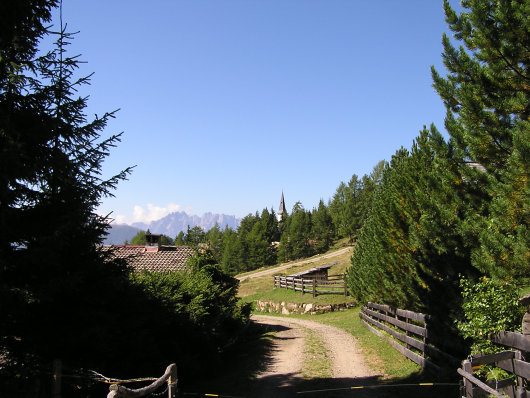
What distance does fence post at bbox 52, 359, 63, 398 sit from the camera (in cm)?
548

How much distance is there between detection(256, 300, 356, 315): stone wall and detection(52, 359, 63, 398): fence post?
2257cm

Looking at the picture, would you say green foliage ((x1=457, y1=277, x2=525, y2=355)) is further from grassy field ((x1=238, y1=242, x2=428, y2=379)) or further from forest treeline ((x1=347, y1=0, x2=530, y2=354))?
grassy field ((x1=238, y1=242, x2=428, y2=379))

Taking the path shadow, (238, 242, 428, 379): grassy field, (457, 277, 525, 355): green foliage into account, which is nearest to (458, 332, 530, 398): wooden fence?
(457, 277, 525, 355): green foliage

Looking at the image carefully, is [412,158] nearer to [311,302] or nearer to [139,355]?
[139,355]

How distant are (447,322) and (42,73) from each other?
10.0m

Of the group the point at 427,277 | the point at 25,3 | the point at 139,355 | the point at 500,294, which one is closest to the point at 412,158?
the point at 427,277

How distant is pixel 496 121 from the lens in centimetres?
699

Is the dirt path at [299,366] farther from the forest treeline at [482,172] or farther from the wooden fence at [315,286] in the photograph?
Answer: the wooden fence at [315,286]

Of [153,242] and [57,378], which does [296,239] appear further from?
[57,378]

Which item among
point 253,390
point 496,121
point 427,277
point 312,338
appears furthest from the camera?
point 312,338

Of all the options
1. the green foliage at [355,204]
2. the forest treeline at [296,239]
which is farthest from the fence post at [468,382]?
the forest treeline at [296,239]

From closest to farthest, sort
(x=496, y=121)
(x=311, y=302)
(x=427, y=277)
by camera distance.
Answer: (x=496, y=121), (x=427, y=277), (x=311, y=302)

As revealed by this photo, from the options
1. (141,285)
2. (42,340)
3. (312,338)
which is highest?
(141,285)

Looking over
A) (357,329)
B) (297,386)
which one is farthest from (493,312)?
(357,329)
